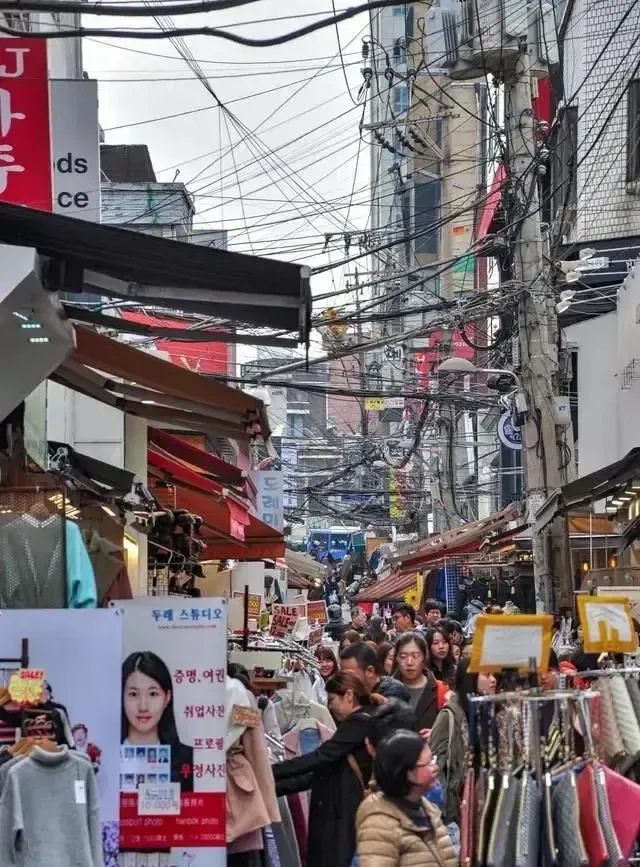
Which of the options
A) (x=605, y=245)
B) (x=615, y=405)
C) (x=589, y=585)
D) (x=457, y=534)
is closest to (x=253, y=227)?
(x=589, y=585)

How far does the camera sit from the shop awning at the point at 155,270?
261 inches

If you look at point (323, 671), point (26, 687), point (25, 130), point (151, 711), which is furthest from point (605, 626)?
point (323, 671)

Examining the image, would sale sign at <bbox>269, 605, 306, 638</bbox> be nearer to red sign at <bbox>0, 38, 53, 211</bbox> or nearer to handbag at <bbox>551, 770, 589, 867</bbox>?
red sign at <bbox>0, 38, 53, 211</bbox>

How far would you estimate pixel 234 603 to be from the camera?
61.1 ft

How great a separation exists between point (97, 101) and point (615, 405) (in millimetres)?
15157

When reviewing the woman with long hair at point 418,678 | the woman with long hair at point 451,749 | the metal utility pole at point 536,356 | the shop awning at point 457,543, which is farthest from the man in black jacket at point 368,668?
the shop awning at point 457,543

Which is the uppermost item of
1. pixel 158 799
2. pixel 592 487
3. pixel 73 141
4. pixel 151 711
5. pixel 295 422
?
pixel 295 422

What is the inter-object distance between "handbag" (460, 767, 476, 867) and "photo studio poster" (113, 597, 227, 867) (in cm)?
113

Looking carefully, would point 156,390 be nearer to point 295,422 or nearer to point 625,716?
point 625,716

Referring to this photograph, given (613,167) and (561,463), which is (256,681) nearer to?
(561,463)

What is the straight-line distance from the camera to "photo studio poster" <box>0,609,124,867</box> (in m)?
6.02

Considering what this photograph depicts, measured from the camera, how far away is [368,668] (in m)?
8.57

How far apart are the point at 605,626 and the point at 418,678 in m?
2.34

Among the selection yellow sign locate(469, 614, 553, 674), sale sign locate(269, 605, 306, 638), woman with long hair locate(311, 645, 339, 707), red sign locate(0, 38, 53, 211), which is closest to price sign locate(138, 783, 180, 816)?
yellow sign locate(469, 614, 553, 674)
